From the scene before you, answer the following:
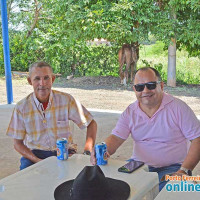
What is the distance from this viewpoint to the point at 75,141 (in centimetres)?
405

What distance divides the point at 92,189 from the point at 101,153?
1.33 feet

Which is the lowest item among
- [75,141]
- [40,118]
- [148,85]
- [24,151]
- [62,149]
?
[75,141]

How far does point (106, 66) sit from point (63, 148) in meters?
8.01

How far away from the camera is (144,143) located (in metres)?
2.16

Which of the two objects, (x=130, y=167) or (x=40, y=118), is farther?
(x=40, y=118)

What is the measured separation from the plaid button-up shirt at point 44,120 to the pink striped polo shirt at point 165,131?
1.72ft

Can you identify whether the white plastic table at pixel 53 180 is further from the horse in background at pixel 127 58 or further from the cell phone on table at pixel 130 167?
the horse in background at pixel 127 58

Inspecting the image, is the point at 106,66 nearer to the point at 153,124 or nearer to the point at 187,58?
the point at 187,58

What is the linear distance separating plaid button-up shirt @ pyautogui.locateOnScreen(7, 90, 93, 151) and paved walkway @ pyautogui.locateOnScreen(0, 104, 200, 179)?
347 mm

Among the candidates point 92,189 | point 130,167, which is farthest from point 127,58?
point 92,189

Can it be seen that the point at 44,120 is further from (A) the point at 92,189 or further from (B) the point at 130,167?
(A) the point at 92,189

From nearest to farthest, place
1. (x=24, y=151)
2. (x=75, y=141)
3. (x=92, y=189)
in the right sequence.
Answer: (x=92, y=189)
(x=24, y=151)
(x=75, y=141)

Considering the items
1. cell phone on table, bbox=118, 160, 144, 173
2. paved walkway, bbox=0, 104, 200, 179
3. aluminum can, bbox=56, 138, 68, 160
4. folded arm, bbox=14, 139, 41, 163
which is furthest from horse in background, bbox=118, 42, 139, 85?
cell phone on table, bbox=118, 160, 144, 173

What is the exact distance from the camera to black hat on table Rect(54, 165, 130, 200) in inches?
55.5
